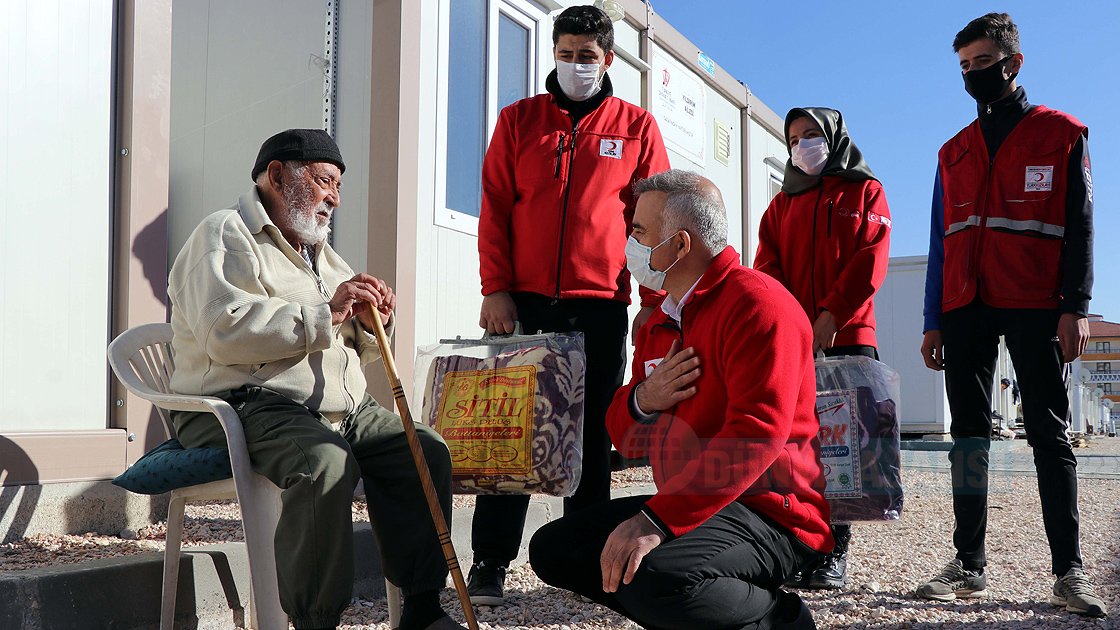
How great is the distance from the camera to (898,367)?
17.2 metres

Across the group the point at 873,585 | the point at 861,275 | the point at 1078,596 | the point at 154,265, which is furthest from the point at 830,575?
the point at 154,265

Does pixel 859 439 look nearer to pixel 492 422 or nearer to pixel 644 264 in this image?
pixel 644 264

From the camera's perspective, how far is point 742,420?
2043mm

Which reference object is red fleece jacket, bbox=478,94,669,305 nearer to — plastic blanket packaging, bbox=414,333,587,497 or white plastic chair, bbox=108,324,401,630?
plastic blanket packaging, bbox=414,333,587,497

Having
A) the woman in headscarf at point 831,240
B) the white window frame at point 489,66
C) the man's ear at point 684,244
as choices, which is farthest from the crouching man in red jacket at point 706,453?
the white window frame at point 489,66

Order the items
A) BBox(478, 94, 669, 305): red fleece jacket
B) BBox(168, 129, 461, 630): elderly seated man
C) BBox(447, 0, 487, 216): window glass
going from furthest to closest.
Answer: BBox(447, 0, 487, 216): window glass → BBox(478, 94, 669, 305): red fleece jacket → BBox(168, 129, 461, 630): elderly seated man

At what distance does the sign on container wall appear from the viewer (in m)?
8.18

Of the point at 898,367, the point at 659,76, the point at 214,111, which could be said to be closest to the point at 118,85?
the point at 214,111

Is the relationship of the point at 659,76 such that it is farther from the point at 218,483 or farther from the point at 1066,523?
the point at 218,483

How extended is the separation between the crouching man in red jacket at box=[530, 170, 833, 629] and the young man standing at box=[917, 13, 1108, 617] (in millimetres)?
1514

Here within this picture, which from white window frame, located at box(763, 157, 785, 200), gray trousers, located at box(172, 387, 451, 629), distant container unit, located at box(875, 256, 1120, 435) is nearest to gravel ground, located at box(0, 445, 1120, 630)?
gray trousers, located at box(172, 387, 451, 629)

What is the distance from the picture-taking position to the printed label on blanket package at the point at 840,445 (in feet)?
9.51

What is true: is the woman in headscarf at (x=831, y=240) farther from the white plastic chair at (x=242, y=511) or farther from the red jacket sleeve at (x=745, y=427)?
the white plastic chair at (x=242, y=511)

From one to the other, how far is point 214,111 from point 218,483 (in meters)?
4.61
